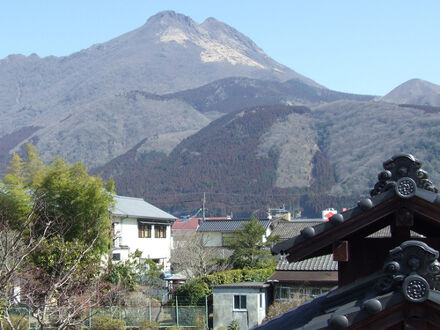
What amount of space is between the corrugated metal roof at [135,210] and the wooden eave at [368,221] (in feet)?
110

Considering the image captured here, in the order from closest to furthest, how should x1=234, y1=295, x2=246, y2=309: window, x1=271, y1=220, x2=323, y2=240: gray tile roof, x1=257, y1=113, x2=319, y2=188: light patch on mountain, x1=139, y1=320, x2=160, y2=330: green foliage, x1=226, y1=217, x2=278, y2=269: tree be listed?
x1=139, y1=320, x2=160, y2=330: green foliage, x1=234, y1=295, x2=246, y2=309: window, x1=226, y1=217, x2=278, y2=269: tree, x1=271, y1=220, x2=323, y2=240: gray tile roof, x1=257, y1=113, x2=319, y2=188: light patch on mountain

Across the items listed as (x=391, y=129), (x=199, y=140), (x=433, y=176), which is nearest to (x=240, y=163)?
(x=199, y=140)

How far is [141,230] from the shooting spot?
4172 cm

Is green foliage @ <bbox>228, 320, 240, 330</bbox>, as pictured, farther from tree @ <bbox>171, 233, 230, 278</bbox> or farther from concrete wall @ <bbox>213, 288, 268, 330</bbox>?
tree @ <bbox>171, 233, 230, 278</bbox>

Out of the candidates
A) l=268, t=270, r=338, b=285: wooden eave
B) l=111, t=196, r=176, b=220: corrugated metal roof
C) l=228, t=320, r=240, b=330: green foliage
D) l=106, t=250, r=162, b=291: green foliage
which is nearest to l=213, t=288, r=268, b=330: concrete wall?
l=228, t=320, r=240, b=330: green foliage

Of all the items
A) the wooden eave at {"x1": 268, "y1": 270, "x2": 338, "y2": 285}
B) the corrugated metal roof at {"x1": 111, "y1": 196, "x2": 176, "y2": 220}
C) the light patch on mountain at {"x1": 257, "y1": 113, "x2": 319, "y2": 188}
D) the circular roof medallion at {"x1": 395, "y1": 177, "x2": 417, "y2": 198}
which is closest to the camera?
the circular roof medallion at {"x1": 395, "y1": 177, "x2": 417, "y2": 198}

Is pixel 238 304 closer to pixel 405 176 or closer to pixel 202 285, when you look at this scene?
pixel 202 285

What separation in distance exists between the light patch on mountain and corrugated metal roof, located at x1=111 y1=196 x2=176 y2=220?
10929 centimetres

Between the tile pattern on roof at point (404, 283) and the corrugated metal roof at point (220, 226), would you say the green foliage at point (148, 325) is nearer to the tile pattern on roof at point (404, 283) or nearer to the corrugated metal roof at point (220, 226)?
the tile pattern on roof at point (404, 283)

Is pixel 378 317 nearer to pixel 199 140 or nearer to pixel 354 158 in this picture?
pixel 354 158

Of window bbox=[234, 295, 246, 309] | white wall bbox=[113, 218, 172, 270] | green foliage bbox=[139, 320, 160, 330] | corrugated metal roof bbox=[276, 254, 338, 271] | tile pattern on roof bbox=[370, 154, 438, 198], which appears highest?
tile pattern on roof bbox=[370, 154, 438, 198]

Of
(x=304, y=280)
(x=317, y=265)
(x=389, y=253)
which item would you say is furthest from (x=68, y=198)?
(x=389, y=253)

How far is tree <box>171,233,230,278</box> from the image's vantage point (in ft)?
116

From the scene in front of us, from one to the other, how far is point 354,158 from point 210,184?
3952cm
